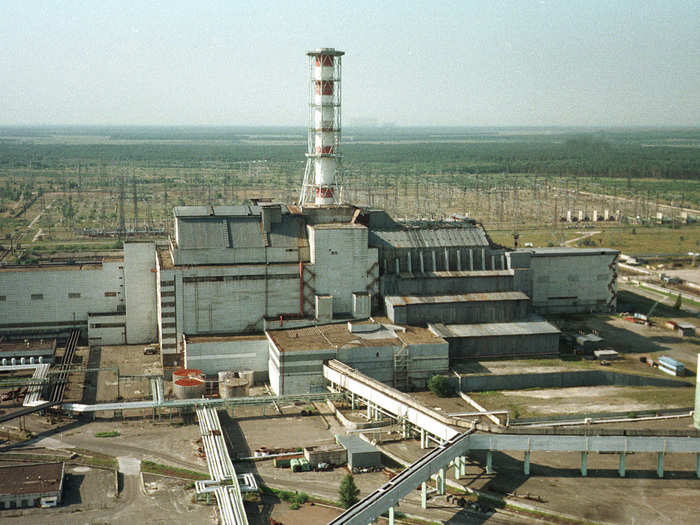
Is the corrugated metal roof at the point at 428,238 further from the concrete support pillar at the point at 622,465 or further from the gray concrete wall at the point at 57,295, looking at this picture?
the concrete support pillar at the point at 622,465

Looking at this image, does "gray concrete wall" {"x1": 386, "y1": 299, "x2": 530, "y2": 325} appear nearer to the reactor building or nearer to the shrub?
the reactor building

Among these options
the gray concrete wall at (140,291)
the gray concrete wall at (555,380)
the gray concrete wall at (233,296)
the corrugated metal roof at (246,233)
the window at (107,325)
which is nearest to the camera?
the gray concrete wall at (555,380)

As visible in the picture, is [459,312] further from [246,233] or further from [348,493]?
[348,493]

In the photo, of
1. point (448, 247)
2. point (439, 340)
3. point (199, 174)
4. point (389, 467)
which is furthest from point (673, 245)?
point (199, 174)

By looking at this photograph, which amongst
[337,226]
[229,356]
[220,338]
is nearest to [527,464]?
[229,356]

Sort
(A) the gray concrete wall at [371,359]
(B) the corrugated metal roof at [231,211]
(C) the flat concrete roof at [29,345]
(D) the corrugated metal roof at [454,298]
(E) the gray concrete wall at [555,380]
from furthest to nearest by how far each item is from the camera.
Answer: (B) the corrugated metal roof at [231,211] < (C) the flat concrete roof at [29,345] < (D) the corrugated metal roof at [454,298] < (A) the gray concrete wall at [371,359] < (E) the gray concrete wall at [555,380]

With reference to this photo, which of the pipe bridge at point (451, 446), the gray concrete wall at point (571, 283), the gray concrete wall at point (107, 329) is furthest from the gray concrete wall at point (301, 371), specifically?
the gray concrete wall at point (571, 283)
